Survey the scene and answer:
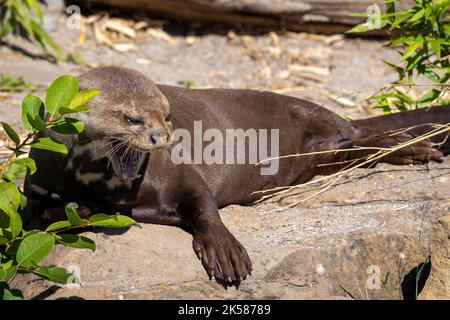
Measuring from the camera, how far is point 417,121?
4.70m

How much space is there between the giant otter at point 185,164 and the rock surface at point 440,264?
31.0 inches

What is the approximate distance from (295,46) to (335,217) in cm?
399

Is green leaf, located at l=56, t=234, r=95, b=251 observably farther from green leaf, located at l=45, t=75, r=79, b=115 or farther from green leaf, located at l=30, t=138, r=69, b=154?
green leaf, located at l=45, t=75, r=79, b=115

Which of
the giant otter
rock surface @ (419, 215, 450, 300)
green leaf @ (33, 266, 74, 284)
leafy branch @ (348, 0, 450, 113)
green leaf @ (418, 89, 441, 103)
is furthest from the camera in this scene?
green leaf @ (418, 89, 441, 103)

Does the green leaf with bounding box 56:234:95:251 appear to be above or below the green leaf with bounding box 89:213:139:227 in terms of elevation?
below

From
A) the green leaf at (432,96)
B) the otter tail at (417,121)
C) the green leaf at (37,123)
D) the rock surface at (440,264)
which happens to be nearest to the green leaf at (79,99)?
the green leaf at (37,123)

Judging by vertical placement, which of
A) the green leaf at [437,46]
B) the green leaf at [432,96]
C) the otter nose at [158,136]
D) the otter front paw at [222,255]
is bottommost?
the otter front paw at [222,255]

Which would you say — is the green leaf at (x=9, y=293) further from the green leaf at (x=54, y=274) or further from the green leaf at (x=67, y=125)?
the green leaf at (x=67, y=125)

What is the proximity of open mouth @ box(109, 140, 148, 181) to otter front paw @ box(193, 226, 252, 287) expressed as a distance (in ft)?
1.28

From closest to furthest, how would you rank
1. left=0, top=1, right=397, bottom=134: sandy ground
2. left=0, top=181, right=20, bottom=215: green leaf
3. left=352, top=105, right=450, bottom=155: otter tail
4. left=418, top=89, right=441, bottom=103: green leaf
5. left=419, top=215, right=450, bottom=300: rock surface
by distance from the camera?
left=0, top=181, right=20, bottom=215: green leaf → left=419, top=215, right=450, bottom=300: rock surface → left=352, top=105, right=450, bottom=155: otter tail → left=418, top=89, right=441, bottom=103: green leaf → left=0, top=1, right=397, bottom=134: sandy ground

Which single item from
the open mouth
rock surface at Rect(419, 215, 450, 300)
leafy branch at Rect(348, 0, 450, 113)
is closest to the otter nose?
the open mouth

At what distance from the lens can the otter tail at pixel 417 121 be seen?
15.1ft

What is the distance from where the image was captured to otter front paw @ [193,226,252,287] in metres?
3.47
